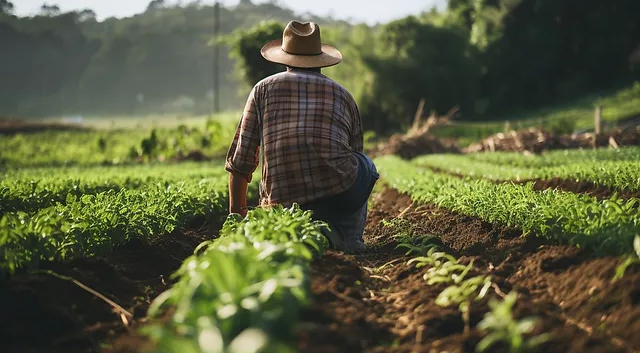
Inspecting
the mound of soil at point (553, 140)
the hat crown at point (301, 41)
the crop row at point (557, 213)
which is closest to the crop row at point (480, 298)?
the crop row at point (557, 213)

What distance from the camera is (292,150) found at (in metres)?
5.64

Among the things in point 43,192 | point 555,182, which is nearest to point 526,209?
point 555,182

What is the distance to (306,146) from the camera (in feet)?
18.4

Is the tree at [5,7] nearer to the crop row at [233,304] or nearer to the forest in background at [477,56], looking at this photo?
the forest in background at [477,56]

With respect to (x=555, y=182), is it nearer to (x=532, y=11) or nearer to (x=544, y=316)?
(x=544, y=316)

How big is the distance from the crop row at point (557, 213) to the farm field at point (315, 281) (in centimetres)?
1

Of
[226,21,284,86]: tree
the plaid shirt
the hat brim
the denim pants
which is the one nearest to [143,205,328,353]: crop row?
the plaid shirt

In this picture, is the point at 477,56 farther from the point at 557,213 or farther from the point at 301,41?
the point at 557,213

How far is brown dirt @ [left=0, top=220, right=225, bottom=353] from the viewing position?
11.7 ft

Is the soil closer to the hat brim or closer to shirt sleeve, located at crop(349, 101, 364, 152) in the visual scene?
shirt sleeve, located at crop(349, 101, 364, 152)

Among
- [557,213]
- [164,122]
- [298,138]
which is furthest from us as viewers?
[164,122]

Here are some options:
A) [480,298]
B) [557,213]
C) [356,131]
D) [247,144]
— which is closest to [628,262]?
[480,298]

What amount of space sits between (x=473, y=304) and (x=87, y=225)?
257 centimetres

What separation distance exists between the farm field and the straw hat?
4.96 feet
